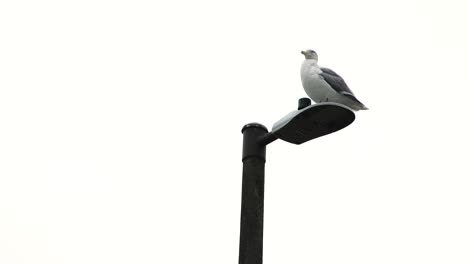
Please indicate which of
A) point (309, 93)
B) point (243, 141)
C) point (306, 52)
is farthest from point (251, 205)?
point (306, 52)

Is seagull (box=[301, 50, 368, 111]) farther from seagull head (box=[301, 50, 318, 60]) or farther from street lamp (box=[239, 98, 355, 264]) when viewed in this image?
street lamp (box=[239, 98, 355, 264])

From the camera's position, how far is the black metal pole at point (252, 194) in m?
4.52

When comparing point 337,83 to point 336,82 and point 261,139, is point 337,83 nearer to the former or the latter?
point 336,82

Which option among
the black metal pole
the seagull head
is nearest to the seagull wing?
the seagull head

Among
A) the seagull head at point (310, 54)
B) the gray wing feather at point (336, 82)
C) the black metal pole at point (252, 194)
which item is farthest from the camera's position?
the seagull head at point (310, 54)

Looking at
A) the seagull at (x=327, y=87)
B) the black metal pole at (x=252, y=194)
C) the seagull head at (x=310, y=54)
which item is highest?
the seagull head at (x=310, y=54)

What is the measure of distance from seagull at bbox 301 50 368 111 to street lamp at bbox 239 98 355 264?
4.69ft

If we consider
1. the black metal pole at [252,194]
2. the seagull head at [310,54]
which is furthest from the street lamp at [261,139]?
the seagull head at [310,54]

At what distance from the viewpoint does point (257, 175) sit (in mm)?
4852

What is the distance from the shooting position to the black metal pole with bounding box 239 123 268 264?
452 centimetres

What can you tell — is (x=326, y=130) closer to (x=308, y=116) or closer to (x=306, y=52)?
(x=308, y=116)

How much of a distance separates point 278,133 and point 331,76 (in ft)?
6.11

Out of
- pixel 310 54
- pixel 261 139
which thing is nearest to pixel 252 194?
pixel 261 139

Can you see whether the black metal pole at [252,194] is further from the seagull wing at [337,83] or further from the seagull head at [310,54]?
the seagull head at [310,54]
